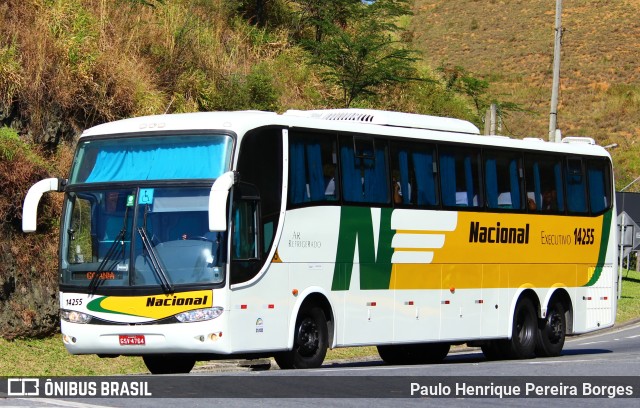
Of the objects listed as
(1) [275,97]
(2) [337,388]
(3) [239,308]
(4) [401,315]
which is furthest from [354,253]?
(1) [275,97]

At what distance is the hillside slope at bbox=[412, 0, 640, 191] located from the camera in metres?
93.0

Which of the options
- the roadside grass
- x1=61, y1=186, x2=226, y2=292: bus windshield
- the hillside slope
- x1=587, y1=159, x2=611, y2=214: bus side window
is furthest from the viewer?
the hillside slope

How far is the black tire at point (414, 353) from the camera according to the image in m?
22.2

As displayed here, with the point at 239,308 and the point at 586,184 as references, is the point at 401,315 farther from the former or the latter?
the point at 586,184

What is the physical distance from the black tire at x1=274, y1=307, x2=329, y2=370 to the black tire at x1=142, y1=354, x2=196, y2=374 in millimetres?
1601

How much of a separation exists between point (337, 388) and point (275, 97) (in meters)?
18.5

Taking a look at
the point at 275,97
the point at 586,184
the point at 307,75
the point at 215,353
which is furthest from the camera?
the point at 307,75

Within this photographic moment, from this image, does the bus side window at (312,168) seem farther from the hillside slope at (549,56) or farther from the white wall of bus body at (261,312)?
the hillside slope at (549,56)

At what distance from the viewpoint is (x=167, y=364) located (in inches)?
722

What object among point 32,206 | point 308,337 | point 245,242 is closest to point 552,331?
point 308,337

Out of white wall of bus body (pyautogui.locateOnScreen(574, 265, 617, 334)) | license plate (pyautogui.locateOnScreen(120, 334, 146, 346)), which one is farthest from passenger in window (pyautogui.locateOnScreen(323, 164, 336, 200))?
white wall of bus body (pyautogui.locateOnScreen(574, 265, 617, 334))

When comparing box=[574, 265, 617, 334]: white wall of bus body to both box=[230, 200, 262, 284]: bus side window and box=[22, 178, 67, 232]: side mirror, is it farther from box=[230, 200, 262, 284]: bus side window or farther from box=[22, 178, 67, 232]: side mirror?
box=[22, 178, 67, 232]: side mirror

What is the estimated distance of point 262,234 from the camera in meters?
16.5

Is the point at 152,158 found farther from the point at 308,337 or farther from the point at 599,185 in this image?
the point at 599,185
